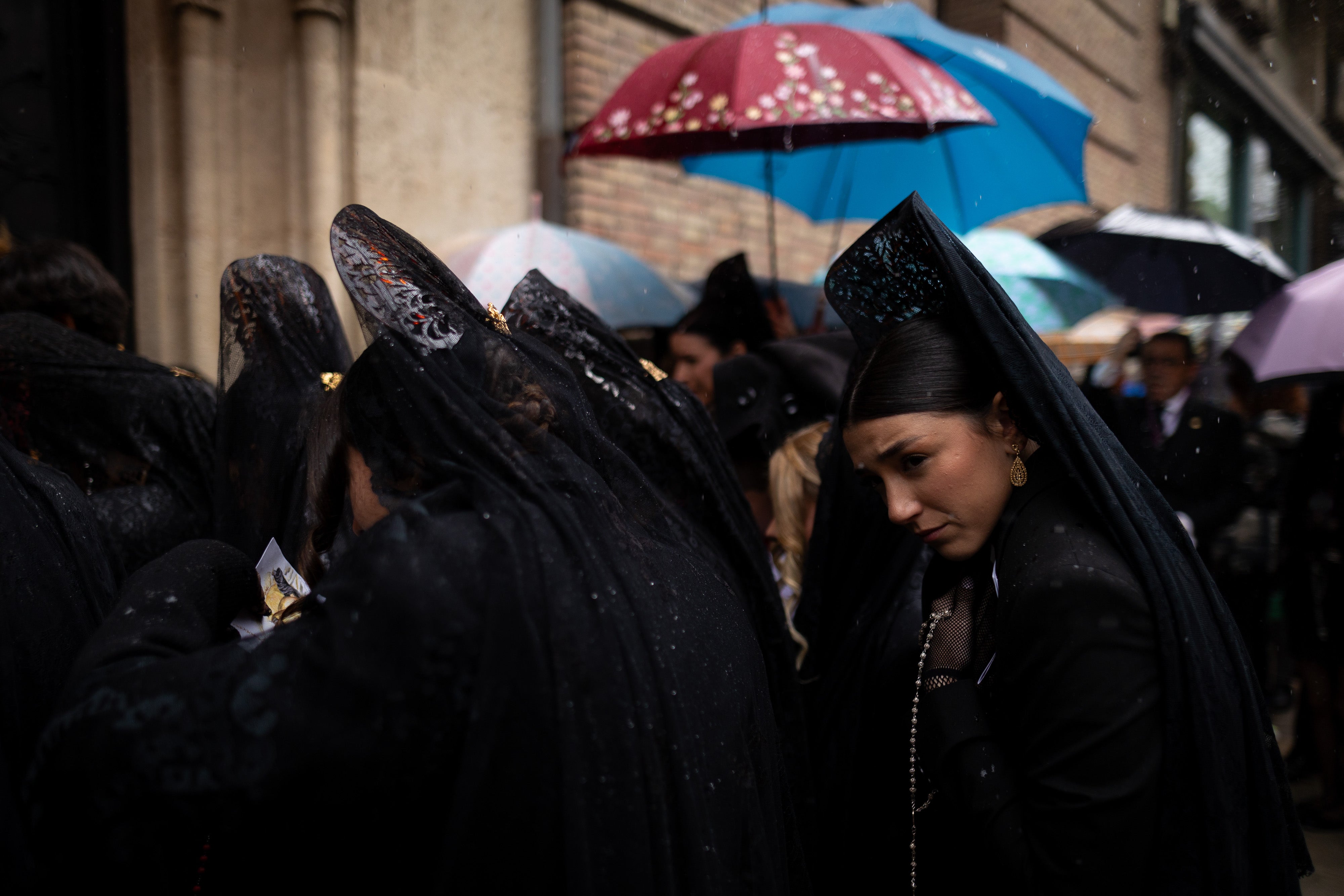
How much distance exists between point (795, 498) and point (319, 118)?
3.47 meters

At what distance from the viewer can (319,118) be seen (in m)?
4.81

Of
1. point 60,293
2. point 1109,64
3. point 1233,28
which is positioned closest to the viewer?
point 60,293

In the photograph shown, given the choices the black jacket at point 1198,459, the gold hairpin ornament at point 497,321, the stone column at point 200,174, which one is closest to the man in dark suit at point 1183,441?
the black jacket at point 1198,459

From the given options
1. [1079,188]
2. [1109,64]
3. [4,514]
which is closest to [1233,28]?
[1109,64]

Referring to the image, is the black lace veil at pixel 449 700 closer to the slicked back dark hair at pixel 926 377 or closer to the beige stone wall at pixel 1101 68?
the slicked back dark hair at pixel 926 377

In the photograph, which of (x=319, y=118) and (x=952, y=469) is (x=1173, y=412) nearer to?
(x=952, y=469)

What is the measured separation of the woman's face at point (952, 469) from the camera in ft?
5.34

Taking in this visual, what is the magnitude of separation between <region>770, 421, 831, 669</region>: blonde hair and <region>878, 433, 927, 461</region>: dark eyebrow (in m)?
1.26

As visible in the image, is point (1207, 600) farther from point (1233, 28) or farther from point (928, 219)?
point (1233, 28)

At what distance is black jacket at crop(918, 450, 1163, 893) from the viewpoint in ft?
4.38

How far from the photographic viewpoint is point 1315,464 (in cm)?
407

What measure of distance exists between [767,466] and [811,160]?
265 cm

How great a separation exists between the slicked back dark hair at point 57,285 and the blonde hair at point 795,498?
7.21 feet

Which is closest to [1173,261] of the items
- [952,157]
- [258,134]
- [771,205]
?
[952,157]
